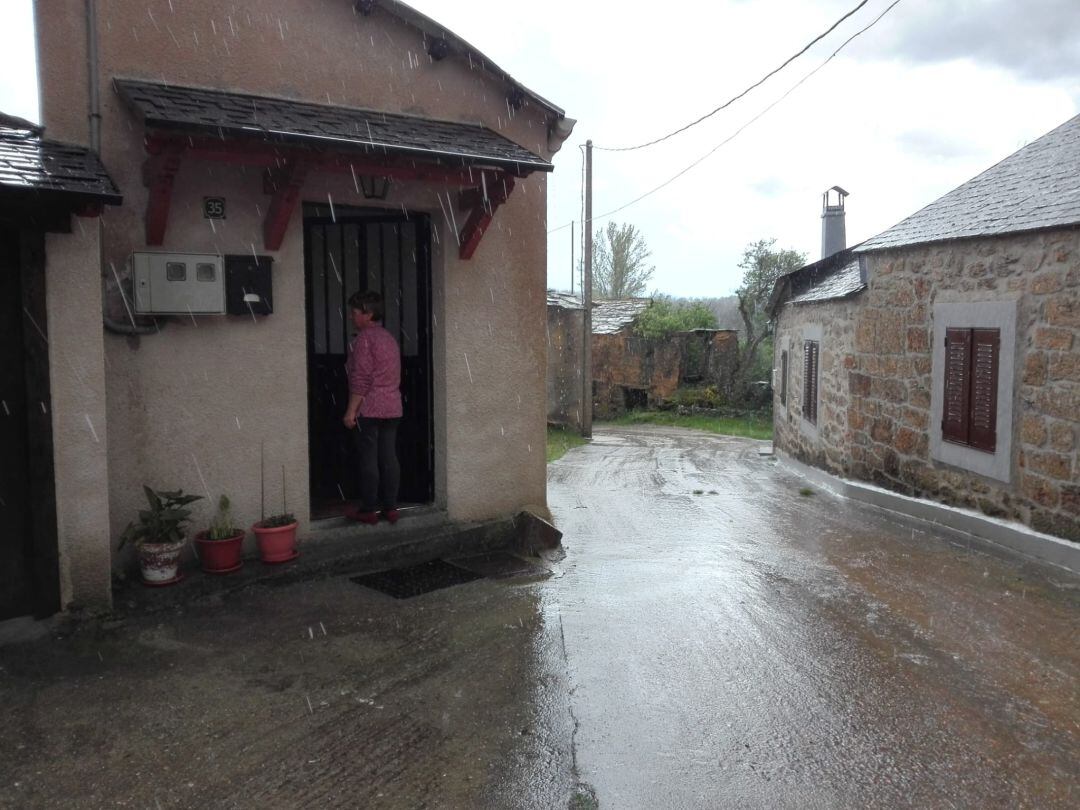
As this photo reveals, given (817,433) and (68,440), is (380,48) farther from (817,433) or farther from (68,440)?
(817,433)

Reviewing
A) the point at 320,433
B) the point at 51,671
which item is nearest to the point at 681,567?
the point at 320,433

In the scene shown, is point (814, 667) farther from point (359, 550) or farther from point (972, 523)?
point (972, 523)

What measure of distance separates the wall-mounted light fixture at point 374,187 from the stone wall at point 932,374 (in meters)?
5.49

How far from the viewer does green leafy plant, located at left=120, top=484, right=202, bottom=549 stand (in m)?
5.37

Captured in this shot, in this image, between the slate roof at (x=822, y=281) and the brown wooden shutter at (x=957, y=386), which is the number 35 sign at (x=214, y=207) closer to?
the brown wooden shutter at (x=957, y=386)

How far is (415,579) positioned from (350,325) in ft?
9.32

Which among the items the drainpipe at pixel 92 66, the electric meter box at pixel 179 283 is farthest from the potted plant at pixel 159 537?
the drainpipe at pixel 92 66

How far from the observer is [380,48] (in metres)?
6.61

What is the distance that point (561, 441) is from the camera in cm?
1839

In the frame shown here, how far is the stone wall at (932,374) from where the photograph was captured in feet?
22.7

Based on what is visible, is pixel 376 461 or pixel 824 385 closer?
pixel 376 461

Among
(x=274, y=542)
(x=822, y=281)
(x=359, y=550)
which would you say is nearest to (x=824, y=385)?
(x=822, y=281)

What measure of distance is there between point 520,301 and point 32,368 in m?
3.76

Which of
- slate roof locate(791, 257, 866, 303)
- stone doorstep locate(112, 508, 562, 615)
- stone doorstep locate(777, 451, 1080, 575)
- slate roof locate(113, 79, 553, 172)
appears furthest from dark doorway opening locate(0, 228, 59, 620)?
slate roof locate(791, 257, 866, 303)
